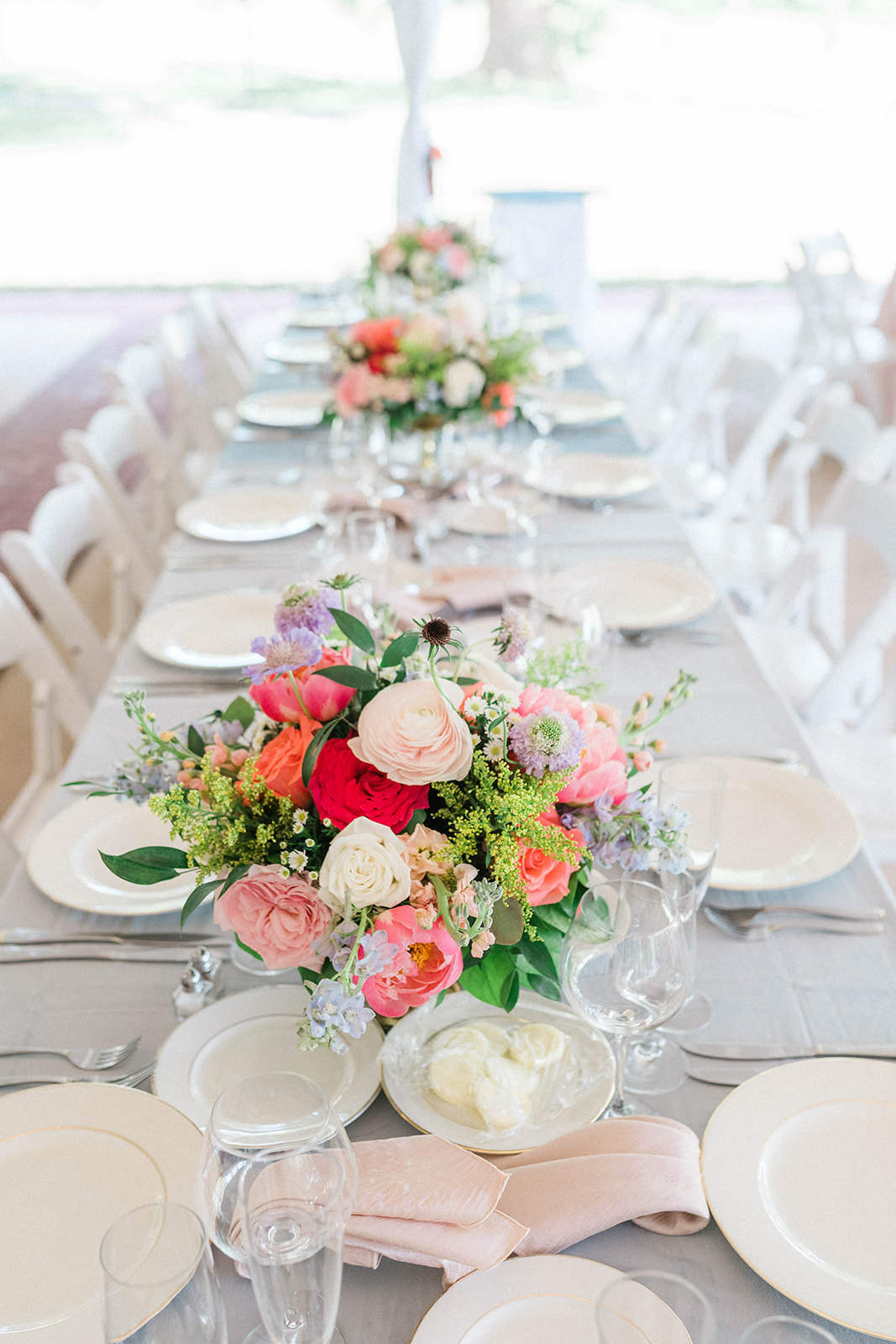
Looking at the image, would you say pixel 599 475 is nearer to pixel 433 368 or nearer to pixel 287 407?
pixel 433 368

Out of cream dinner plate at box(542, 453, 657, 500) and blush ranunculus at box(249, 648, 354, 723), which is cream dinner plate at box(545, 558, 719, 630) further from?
blush ranunculus at box(249, 648, 354, 723)

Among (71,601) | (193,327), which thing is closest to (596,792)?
(71,601)

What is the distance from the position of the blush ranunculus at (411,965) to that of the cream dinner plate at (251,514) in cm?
140

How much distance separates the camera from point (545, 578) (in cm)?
152

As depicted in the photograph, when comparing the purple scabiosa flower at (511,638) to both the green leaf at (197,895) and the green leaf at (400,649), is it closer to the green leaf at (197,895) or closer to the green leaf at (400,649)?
the green leaf at (400,649)

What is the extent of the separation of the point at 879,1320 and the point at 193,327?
4.00m

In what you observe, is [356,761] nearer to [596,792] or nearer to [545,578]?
[596,792]

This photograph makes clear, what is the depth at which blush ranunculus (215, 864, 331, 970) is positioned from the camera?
0.83 meters

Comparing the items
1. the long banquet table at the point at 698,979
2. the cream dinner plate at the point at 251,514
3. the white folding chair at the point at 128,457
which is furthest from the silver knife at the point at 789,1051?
the white folding chair at the point at 128,457

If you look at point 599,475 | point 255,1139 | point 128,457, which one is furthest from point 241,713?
point 128,457

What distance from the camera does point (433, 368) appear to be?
2232 mm

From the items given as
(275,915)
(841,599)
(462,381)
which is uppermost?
(275,915)

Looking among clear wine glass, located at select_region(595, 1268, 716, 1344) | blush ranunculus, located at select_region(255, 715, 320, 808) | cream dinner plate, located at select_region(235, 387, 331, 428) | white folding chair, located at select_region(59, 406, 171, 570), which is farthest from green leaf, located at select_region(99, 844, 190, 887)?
cream dinner plate, located at select_region(235, 387, 331, 428)

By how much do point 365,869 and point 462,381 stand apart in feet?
5.15
